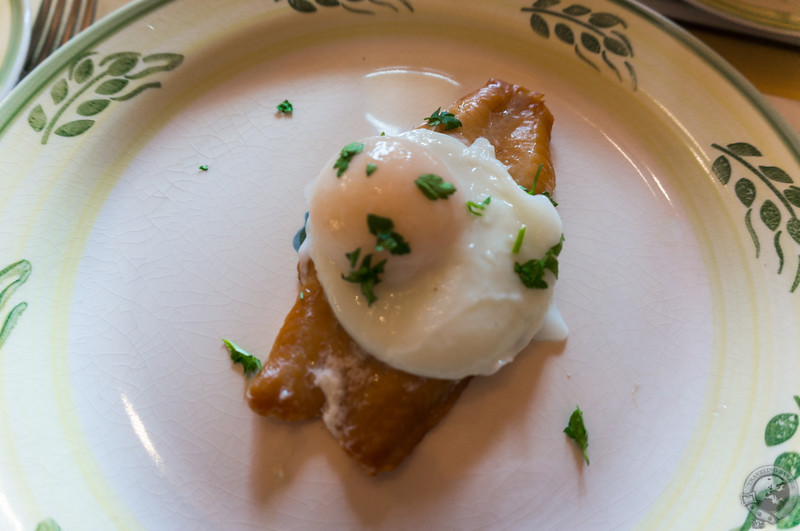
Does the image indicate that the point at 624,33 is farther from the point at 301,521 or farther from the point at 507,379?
the point at 301,521

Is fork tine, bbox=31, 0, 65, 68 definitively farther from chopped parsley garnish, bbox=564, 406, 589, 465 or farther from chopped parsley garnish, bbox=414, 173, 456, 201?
chopped parsley garnish, bbox=564, 406, 589, 465

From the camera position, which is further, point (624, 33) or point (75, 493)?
point (624, 33)

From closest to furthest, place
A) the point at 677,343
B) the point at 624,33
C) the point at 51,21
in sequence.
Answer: the point at 677,343 → the point at 624,33 → the point at 51,21

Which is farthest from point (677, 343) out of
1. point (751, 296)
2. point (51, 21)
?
point (51, 21)

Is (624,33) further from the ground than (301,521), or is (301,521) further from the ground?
(624,33)

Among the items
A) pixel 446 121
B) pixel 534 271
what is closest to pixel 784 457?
pixel 534 271

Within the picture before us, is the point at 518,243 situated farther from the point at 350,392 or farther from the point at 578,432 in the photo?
the point at 350,392

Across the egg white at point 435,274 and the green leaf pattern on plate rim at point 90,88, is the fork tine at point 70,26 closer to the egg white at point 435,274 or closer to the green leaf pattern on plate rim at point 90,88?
the green leaf pattern on plate rim at point 90,88

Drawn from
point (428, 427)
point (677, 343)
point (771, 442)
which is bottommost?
point (428, 427)
